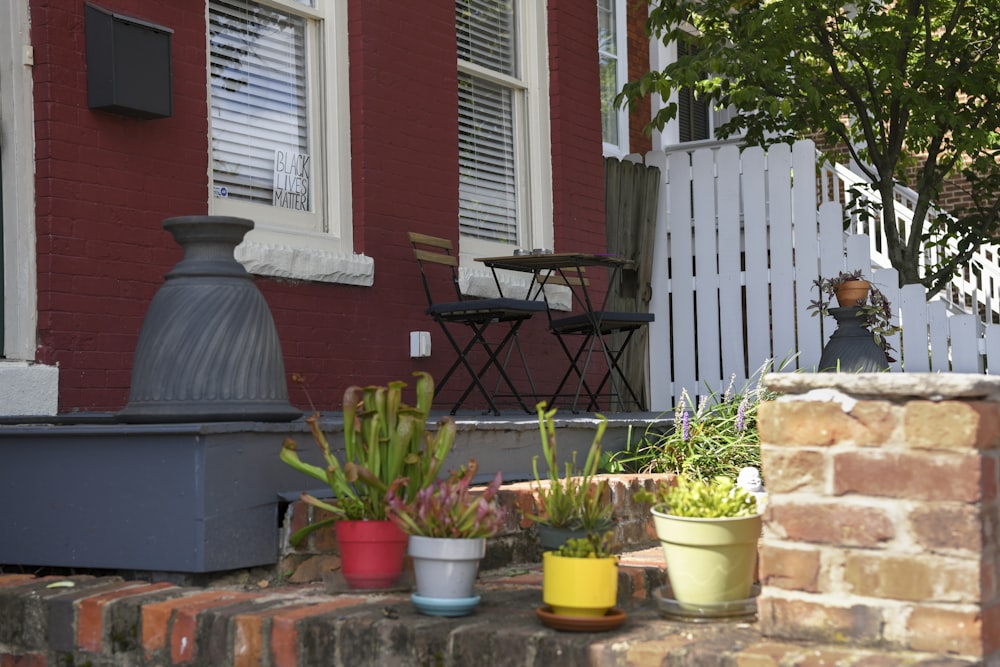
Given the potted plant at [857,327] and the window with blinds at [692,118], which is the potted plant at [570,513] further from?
the window with blinds at [692,118]

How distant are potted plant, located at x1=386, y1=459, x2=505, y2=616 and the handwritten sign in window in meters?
2.73

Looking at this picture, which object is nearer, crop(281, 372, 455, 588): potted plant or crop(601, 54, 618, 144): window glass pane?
crop(281, 372, 455, 588): potted plant

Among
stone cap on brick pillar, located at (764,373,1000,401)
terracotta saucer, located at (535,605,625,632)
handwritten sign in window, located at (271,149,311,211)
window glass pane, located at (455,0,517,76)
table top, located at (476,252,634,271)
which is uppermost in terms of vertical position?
window glass pane, located at (455,0,517,76)

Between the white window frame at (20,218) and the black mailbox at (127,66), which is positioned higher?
the black mailbox at (127,66)

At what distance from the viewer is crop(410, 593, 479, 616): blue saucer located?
258 centimetres

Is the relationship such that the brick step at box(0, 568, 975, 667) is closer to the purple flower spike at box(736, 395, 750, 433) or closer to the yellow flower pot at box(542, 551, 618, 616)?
the yellow flower pot at box(542, 551, 618, 616)

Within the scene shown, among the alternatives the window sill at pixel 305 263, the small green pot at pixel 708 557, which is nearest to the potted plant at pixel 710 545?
the small green pot at pixel 708 557

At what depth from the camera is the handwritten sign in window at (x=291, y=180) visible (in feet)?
17.0

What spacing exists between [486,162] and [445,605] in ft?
14.1

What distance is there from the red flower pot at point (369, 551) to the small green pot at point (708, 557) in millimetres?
704

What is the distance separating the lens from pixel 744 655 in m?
2.14

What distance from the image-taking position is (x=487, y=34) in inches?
265

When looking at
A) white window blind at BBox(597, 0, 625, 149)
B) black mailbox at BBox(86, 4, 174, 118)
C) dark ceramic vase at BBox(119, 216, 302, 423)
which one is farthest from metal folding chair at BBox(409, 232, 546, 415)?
white window blind at BBox(597, 0, 625, 149)

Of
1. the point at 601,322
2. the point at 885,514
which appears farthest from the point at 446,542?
the point at 601,322
